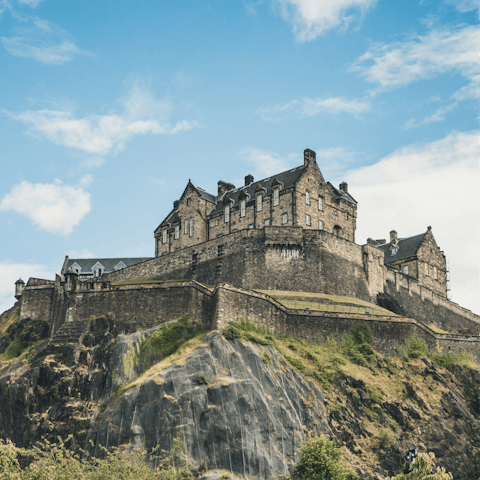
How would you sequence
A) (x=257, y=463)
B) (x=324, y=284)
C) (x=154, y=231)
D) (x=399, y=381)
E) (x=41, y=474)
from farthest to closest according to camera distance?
(x=154, y=231)
(x=324, y=284)
(x=399, y=381)
(x=257, y=463)
(x=41, y=474)

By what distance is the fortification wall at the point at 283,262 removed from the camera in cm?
6744

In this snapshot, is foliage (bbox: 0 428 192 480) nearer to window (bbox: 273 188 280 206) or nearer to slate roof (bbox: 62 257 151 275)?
window (bbox: 273 188 280 206)

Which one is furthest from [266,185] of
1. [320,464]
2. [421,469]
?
[421,469]

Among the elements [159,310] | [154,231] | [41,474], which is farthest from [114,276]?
[41,474]

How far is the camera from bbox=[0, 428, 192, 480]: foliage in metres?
34.7

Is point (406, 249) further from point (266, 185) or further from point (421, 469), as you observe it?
point (421, 469)

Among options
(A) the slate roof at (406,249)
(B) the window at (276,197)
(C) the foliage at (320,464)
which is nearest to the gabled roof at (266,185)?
(B) the window at (276,197)

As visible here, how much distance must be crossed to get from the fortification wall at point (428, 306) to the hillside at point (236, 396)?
14635 millimetres

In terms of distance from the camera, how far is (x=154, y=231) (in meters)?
87.2

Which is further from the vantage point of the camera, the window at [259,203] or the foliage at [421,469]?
the window at [259,203]

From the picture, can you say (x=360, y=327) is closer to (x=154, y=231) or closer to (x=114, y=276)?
(x=114, y=276)

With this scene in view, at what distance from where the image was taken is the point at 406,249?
85125 millimetres

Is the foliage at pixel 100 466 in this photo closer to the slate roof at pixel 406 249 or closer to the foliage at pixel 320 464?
the foliage at pixel 320 464

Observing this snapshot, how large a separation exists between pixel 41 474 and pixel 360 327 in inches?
1248
